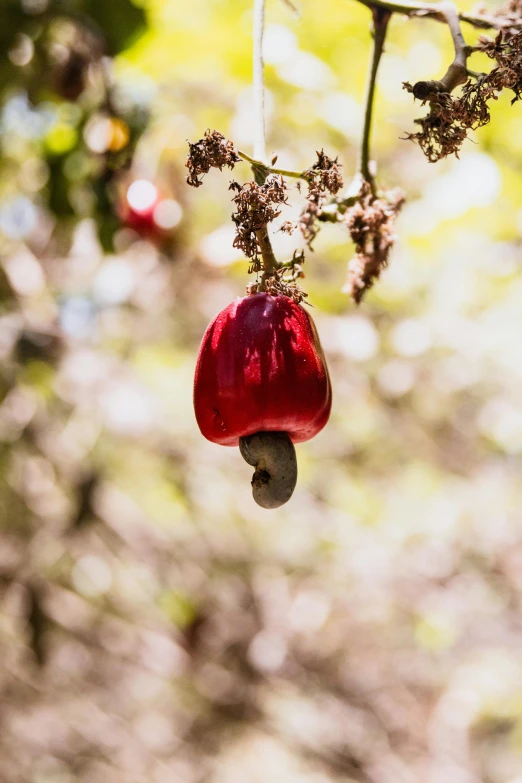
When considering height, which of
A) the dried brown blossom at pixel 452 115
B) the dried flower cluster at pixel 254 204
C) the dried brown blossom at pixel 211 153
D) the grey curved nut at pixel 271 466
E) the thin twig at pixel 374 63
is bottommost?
the grey curved nut at pixel 271 466

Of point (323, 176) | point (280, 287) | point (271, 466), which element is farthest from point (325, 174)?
point (271, 466)

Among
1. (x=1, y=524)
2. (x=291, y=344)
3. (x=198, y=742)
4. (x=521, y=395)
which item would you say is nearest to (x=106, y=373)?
(x=1, y=524)

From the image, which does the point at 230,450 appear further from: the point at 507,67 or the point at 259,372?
the point at 507,67

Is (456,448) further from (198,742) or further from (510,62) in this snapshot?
(510,62)

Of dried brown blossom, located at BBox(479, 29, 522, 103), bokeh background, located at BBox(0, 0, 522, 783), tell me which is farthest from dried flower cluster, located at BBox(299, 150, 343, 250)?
bokeh background, located at BBox(0, 0, 522, 783)

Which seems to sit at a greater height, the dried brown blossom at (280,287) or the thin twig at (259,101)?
the thin twig at (259,101)

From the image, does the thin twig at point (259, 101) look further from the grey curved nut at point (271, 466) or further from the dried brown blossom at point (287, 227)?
the grey curved nut at point (271, 466)

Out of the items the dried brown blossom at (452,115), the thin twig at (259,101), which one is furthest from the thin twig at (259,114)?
the dried brown blossom at (452,115)
